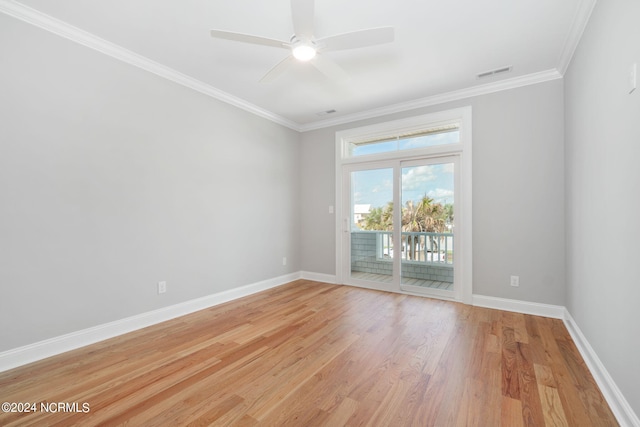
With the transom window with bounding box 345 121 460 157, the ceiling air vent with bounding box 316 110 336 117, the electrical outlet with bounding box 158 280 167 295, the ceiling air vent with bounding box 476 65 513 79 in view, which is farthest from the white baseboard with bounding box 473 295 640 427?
the electrical outlet with bounding box 158 280 167 295

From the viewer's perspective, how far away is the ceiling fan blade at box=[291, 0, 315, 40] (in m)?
1.78

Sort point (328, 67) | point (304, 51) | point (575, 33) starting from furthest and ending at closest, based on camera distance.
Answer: point (328, 67), point (575, 33), point (304, 51)

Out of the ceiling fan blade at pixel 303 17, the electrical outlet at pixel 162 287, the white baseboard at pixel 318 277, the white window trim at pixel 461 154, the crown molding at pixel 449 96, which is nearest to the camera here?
the ceiling fan blade at pixel 303 17

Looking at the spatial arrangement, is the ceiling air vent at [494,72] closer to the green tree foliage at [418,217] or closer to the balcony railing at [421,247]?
the green tree foliage at [418,217]

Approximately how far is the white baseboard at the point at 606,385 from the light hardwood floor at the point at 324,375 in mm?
47

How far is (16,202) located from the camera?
2.13 metres

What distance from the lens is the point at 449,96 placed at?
3738 millimetres

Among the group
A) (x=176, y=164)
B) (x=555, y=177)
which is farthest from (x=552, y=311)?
(x=176, y=164)

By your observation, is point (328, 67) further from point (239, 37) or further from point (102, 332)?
point (102, 332)

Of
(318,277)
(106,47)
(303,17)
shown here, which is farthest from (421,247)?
(106,47)

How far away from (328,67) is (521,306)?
3.51m

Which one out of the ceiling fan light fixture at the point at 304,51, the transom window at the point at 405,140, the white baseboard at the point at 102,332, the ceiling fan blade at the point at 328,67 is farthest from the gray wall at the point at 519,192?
the white baseboard at the point at 102,332

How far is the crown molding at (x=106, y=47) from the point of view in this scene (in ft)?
7.04

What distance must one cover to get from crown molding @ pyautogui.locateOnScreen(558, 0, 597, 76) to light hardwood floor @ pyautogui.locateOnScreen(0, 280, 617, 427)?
9.05 feet
